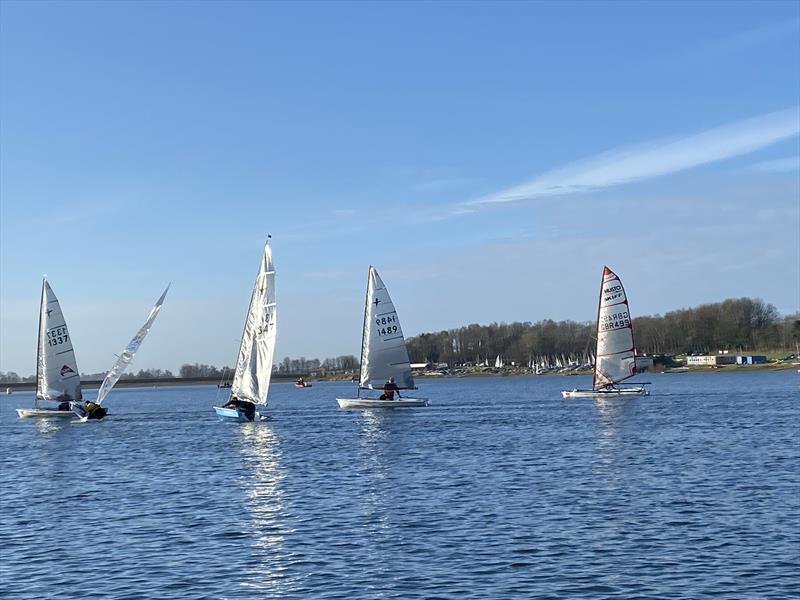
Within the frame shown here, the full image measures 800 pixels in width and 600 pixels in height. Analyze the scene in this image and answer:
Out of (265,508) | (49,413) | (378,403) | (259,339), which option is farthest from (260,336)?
(265,508)

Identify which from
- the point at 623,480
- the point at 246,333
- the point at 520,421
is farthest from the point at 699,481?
the point at 246,333

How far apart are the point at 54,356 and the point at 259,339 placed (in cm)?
2796

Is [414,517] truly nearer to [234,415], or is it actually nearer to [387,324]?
[234,415]

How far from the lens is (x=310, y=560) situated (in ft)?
96.4

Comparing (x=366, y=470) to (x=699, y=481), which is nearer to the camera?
(x=699, y=481)

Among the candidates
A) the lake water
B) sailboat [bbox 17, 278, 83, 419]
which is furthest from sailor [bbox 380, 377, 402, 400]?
the lake water

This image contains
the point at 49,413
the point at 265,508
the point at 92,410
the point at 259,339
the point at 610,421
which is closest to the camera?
the point at 265,508

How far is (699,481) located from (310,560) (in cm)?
2106

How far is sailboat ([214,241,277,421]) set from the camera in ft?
286

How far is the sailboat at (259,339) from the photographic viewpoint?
8731 centimetres

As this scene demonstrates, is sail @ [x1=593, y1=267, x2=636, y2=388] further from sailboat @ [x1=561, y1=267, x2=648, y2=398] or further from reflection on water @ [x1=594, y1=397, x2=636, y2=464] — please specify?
reflection on water @ [x1=594, y1=397, x2=636, y2=464]

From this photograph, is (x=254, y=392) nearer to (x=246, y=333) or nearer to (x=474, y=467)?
(x=246, y=333)

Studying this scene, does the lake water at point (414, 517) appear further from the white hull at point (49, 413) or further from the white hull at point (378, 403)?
the white hull at point (49, 413)

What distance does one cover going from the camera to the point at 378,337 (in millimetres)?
105750
